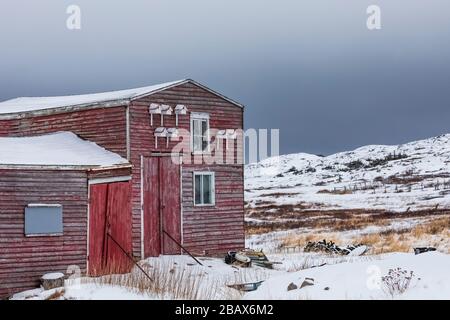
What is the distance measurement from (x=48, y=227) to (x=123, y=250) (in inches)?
98.6

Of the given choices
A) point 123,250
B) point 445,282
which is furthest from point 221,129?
point 445,282

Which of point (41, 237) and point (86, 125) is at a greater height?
point (86, 125)

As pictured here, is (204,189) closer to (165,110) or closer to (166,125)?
(166,125)

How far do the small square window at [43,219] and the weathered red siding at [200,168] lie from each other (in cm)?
356

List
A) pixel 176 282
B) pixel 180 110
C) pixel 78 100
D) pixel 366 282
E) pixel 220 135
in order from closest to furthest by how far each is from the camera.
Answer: pixel 366 282, pixel 176 282, pixel 180 110, pixel 220 135, pixel 78 100

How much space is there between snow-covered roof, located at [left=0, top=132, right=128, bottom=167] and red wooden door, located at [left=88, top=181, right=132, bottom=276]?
0.81 metres

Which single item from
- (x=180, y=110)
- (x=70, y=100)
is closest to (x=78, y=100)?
(x=70, y=100)

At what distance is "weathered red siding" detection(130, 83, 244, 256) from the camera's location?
82.5ft

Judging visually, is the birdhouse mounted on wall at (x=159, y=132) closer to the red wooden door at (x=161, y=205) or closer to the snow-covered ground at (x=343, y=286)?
the red wooden door at (x=161, y=205)

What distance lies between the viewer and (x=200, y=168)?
27141 mm

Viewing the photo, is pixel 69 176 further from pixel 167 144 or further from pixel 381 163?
pixel 381 163

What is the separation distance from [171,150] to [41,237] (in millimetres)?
6214

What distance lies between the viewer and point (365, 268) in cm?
1711

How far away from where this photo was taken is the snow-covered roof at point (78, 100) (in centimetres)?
2569
